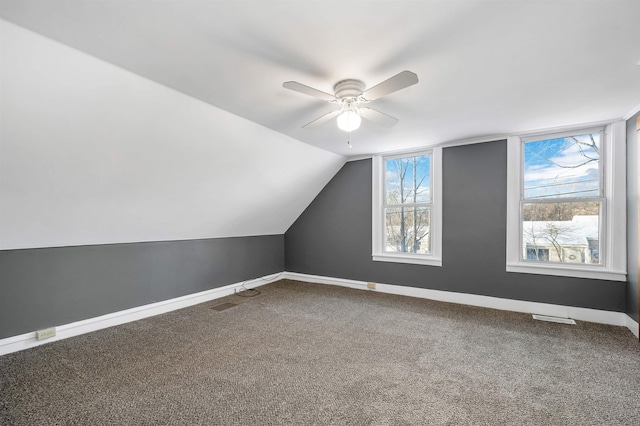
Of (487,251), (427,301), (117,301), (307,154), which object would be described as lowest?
(427,301)

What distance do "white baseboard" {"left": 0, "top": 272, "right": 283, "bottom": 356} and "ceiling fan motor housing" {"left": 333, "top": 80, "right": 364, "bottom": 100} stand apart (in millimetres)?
3256

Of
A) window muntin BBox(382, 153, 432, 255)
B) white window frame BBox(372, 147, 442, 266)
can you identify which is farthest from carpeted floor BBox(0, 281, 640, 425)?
window muntin BBox(382, 153, 432, 255)

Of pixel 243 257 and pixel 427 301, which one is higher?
pixel 243 257

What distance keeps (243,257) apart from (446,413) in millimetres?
3715

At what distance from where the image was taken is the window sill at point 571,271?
3084mm

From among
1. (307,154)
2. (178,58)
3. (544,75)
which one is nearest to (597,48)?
A: (544,75)

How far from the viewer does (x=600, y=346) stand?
2.62 m

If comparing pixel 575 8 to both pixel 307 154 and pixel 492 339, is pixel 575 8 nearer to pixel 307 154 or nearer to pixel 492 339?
pixel 492 339

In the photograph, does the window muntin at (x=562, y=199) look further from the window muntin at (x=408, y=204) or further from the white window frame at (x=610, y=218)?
the window muntin at (x=408, y=204)

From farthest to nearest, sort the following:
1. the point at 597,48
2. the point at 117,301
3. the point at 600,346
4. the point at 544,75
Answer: the point at 117,301
the point at 600,346
the point at 544,75
the point at 597,48

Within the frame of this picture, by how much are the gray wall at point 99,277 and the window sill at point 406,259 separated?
2.32m

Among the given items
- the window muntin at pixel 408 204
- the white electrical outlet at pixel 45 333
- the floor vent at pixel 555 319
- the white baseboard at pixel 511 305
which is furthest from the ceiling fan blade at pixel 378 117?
the white electrical outlet at pixel 45 333

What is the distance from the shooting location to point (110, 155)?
95.0 inches

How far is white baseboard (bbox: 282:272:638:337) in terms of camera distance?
3.10 metres
